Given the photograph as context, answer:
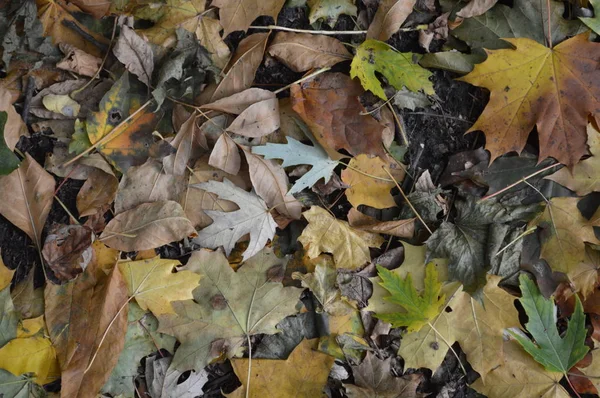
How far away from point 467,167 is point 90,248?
50.5 inches

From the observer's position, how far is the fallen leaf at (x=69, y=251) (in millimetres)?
1719

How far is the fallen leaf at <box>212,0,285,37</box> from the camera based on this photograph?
1.75 metres

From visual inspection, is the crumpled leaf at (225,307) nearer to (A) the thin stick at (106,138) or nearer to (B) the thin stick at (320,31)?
(A) the thin stick at (106,138)

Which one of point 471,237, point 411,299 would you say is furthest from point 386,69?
point 411,299

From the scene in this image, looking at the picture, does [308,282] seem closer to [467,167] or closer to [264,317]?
[264,317]

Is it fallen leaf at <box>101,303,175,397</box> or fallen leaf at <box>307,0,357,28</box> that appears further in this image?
fallen leaf at <box>307,0,357,28</box>

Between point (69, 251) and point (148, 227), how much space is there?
26 cm

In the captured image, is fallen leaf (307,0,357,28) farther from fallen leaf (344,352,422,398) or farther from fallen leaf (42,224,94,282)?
fallen leaf (344,352,422,398)

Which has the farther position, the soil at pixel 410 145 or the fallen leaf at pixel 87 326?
the soil at pixel 410 145

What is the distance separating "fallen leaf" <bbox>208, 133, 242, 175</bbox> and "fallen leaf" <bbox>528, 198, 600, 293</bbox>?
40.0 inches

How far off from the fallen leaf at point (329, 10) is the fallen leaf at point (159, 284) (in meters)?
0.95

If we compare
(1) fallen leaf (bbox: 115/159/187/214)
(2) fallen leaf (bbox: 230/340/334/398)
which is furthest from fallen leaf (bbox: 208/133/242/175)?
(2) fallen leaf (bbox: 230/340/334/398)

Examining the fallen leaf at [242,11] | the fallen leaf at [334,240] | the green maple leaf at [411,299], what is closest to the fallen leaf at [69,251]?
the fallen leaf at [334,240]

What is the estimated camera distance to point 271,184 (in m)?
1.78
